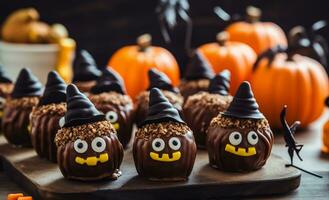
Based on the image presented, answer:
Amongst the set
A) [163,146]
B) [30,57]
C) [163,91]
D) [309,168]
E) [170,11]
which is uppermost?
[170,11]

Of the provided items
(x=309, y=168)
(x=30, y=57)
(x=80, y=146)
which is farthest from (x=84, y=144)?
(x=30, y=57)

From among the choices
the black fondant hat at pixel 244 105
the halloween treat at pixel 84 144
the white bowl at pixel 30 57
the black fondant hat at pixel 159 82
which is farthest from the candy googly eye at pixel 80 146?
the white bowl at pixel 30 57

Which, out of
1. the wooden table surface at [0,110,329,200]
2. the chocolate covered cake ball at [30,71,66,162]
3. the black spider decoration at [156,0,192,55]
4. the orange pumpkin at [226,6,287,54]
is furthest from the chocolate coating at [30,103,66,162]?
the orange pumpkin at [226,6,287,54]

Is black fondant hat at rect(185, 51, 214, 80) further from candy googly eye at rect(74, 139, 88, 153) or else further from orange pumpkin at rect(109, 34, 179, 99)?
candy googly eye at rect(74, 139, 88, 153)

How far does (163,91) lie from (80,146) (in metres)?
0.48

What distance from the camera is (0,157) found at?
2154 mm

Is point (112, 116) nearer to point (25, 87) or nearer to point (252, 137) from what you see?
point (25, 87)

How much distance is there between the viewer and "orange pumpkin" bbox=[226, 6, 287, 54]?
119 inches

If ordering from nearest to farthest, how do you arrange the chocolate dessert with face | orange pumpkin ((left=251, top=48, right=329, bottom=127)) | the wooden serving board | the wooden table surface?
the wooden serving board, the wooden table surface, the chocolate dessert with face, orange pumpkin ((left=251, top=48, right=329, bottom=127))

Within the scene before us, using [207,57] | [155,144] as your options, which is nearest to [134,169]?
[155,144]

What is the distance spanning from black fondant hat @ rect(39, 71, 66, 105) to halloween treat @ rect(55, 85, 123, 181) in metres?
0.19

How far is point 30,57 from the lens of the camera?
9.33 ft

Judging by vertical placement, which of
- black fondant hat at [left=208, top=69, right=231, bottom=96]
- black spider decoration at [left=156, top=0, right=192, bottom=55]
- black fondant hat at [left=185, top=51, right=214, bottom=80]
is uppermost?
black spider decoration at [left=156, top=0, right=192, bottom=55]

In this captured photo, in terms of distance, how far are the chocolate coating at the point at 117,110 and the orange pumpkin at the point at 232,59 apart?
24.5 inches
